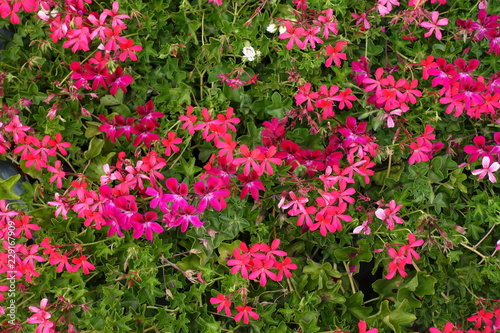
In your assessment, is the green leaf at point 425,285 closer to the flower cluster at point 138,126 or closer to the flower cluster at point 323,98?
the flower cluster at point 323,98

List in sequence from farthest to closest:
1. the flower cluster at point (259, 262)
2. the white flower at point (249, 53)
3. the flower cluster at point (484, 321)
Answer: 1. the white flower at point (249, 53)
2. the flower cluster at point (484, 321)
3. the flower cluster at point (259, 262)

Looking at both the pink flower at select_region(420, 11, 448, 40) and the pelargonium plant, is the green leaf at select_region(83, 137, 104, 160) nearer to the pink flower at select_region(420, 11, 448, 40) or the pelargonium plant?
the pelargonium plant

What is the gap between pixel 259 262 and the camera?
160 centimetres

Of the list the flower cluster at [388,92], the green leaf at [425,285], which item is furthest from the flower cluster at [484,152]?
the green leaf at [425,285]

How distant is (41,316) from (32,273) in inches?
5.8

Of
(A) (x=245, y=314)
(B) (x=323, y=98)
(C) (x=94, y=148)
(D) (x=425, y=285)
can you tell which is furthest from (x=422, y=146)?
(C) (x=94, y=148)

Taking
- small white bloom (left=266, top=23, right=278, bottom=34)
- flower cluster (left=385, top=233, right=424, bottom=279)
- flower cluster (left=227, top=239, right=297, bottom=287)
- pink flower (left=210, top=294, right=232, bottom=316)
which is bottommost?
pink flower (left=210, top=294, right=232, bottom=316)

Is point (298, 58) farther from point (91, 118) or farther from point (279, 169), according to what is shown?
point (91, 118)

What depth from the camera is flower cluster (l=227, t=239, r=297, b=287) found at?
158cm

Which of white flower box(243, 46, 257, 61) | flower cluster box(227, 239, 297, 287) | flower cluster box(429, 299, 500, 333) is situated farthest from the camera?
white flower box(243, 46, 257, 61)

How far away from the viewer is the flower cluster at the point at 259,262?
1.58 meters

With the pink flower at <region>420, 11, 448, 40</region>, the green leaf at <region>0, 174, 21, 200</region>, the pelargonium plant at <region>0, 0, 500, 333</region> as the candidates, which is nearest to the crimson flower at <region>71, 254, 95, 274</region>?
the pelargonium plant at <region>0, 0, 500, 333</region>

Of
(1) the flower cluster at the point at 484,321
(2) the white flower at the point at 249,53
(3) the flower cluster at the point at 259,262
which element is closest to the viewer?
(3) the flower cluster at the point at 259,262

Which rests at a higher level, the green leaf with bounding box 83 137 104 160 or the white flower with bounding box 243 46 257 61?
the white flower with bounding box 243 46 257 61
